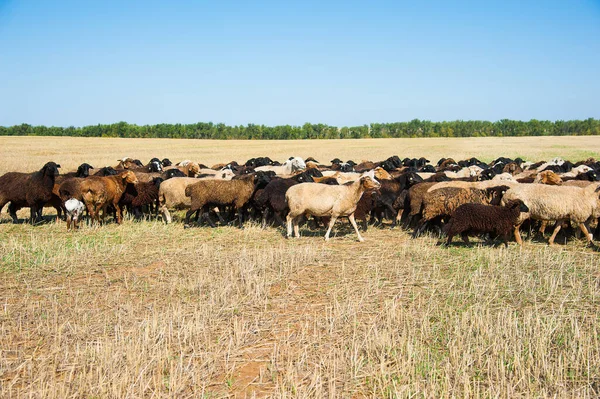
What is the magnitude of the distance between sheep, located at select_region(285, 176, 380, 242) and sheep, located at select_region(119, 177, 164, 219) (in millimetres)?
5109

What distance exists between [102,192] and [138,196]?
129 cm

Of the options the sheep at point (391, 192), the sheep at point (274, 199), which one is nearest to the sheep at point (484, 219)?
the sheep at point (391, 192)

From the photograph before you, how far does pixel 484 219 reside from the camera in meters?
10.3

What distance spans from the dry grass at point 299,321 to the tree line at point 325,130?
92.8 m

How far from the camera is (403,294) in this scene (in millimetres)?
7645

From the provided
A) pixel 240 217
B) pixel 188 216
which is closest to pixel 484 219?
pixel 240 217

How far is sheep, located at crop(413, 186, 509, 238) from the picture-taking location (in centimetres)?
1150

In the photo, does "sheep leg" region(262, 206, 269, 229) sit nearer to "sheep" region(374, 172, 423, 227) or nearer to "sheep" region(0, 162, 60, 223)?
"sheep" region(374, 172, 423, 227)

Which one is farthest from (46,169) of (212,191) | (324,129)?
(324,129)

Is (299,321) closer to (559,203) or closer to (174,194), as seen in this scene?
(559,203)

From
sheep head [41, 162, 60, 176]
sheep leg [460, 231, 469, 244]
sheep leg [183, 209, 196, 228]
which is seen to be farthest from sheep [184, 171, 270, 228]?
sheep leg [460, 231, 469, 244]

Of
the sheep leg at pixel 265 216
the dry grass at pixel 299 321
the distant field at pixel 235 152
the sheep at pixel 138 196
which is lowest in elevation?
the dry grass at pixel 299 321

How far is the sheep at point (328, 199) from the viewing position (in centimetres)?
1177

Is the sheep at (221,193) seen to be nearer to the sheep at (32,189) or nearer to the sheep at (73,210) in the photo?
the sheep at (73,210)
